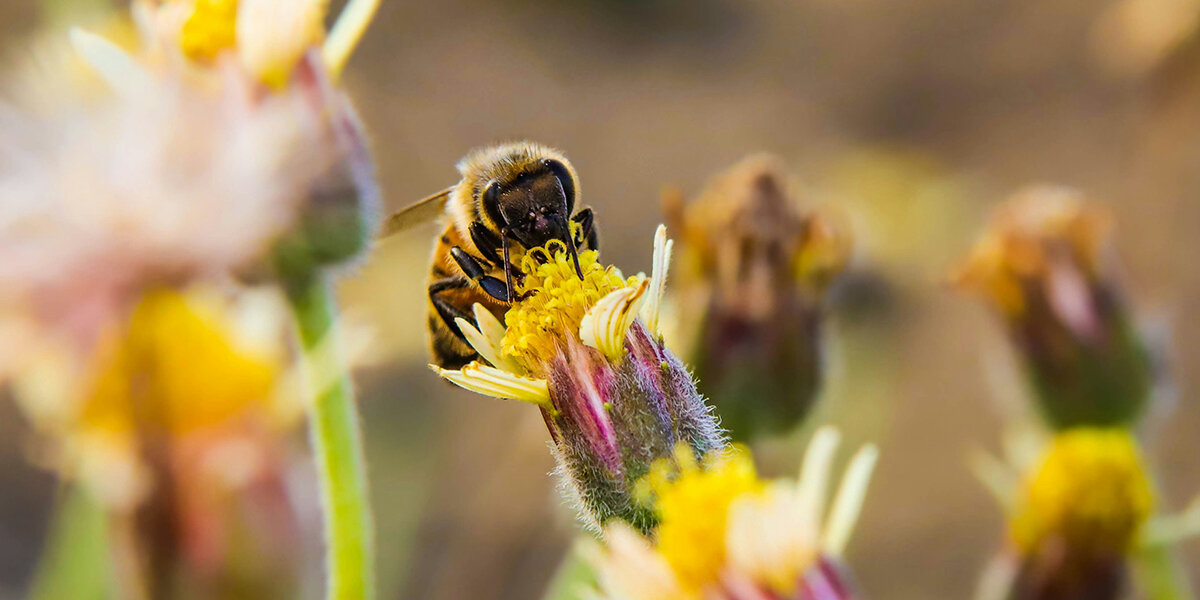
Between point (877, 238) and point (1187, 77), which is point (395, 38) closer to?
point (877, 238)

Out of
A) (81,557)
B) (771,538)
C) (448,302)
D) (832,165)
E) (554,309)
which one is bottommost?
(771,538)

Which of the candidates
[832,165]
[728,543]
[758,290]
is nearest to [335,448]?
[728,543]

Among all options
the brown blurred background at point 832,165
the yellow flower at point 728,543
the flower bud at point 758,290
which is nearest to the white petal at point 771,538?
the yellow flower at point 728,543

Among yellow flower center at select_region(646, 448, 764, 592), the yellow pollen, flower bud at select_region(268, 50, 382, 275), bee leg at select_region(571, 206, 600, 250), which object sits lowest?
yellow flower center at select_region(646, 448, 764, 592)

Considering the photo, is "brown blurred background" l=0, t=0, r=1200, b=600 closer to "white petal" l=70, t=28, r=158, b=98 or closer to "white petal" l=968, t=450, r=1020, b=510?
"white petal" l=968, t=450, r=1020, b=510

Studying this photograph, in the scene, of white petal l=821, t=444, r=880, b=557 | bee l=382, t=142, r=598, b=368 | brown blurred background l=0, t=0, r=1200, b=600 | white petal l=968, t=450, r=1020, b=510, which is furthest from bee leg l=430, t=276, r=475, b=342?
brown blurred background l=0, t=0, r=1200, b=600

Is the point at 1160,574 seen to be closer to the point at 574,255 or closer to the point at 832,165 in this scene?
the point at 574,255
